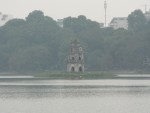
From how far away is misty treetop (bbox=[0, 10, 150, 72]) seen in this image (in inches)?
5955

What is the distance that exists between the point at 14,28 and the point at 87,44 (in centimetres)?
2615

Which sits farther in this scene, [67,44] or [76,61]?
[67,44]

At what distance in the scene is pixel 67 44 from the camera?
159m

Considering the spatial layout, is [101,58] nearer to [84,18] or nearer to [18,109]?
[84,18]

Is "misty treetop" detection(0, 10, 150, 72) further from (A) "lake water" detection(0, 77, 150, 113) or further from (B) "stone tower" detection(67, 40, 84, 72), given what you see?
(A) "lake water" detection(0, 77, 150, 113)

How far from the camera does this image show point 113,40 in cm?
15500

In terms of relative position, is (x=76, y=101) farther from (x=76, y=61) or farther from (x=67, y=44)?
(x=67, y=44)

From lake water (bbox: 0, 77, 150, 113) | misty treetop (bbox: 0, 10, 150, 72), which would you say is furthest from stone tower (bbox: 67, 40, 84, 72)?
lake water (bbox: 0, 77, 150, 113)

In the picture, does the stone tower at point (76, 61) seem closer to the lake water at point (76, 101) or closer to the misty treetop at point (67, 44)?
the misty treetop at point (67, 44)

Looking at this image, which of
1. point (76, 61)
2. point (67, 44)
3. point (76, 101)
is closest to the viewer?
point (76, 101)

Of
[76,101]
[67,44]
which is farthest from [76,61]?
[76,101]

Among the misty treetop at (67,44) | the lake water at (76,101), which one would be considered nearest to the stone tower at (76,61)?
the misty treetop at (67,44)

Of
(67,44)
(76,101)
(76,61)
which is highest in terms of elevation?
(67,44)

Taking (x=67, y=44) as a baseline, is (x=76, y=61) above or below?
below
